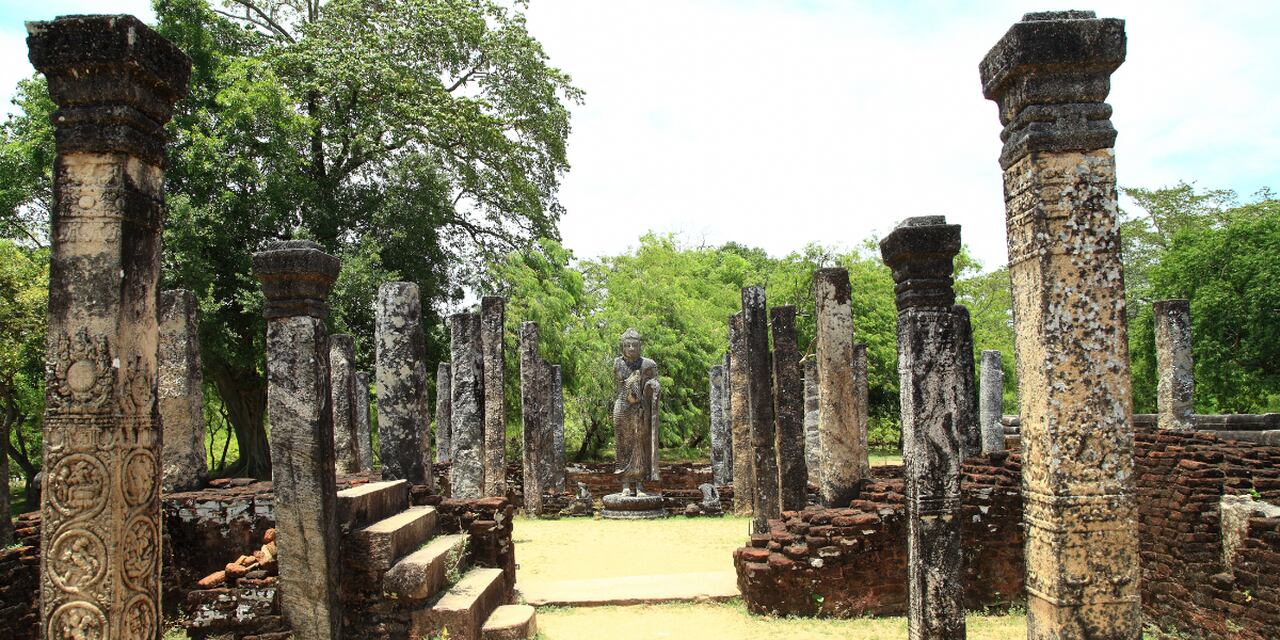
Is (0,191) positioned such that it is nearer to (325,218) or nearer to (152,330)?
(325,218)

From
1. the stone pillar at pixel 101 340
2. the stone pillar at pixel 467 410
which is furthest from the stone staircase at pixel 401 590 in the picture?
the stone pillar at pixel 467 410

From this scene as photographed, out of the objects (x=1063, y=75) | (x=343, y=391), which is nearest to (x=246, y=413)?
(x=343, y=391)

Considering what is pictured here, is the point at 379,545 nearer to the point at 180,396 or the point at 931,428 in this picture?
the point at 180,396

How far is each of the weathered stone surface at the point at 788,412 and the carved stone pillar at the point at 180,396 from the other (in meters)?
6.93

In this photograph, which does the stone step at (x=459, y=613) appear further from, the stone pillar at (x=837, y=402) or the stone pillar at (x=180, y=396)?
the stone pillar at (x=837, y=402)

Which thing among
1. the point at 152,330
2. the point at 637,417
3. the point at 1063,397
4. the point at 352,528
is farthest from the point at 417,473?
the point at 637,417

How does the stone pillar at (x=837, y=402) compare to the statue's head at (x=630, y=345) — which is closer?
the stone pillar at (x=837, y=402)

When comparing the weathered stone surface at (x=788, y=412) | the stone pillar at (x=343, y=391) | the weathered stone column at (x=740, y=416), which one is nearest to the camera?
the weathered stone surface at (x=788, y=412)

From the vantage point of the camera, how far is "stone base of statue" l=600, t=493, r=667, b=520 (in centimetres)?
1728

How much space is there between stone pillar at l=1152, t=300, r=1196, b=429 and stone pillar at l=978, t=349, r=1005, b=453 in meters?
2.64

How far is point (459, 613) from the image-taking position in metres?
7.14

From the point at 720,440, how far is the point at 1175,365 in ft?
29.9

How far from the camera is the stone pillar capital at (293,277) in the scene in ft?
22.9

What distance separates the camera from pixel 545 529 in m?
15.5
